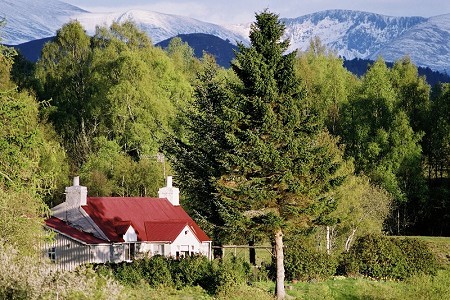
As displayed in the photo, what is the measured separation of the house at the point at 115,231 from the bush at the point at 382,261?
8253mm

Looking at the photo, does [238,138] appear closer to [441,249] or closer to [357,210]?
[357,210]

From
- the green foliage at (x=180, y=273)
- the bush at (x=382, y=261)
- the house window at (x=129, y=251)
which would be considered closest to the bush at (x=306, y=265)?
the bush at (x=382, y=261)

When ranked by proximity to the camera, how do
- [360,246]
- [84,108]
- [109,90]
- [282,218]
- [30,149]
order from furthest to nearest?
[84,108]
[109,90]
[360,246]
[282,218]
[30,149]

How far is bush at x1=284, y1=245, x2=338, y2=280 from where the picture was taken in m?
40.1

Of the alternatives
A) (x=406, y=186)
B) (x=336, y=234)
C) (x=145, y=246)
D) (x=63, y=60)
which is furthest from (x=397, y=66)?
(x=145, y=246)

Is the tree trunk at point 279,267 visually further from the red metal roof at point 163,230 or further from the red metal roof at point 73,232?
the red metal roof at point 73,232

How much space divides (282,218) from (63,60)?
4565 centimetres

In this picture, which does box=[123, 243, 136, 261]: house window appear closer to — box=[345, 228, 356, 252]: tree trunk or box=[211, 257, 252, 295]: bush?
box=[211, 257, 252, 295]: bush

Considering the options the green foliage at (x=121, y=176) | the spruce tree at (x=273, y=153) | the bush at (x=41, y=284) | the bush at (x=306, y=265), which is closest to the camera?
the bush at (x=41, y=284)

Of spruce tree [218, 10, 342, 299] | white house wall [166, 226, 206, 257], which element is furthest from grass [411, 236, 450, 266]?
white house wall [166, 226, 206, 257]

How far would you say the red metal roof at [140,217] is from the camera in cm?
4241

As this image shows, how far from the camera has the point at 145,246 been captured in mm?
42375

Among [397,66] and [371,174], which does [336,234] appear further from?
[397,66]

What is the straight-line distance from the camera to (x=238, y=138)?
37.5 meters
